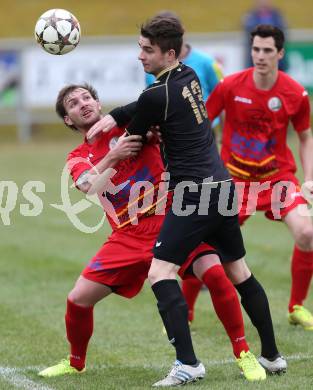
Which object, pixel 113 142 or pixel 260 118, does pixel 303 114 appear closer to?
pixel 260 118

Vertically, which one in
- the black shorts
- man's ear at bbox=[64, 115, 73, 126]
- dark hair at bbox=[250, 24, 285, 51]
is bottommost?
the black shorts

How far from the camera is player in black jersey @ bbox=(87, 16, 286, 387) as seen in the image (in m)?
5.31

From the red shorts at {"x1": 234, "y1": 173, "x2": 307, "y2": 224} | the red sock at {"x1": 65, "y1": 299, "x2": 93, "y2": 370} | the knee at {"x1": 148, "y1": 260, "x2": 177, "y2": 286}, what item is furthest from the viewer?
the red shorts at {"x1": 234, "y1": 173, "x2": 307, "y2": 224}

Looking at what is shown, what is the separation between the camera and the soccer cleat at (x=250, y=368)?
5.51 metres

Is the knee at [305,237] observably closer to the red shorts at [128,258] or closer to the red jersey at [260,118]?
the red jersey at [260,118]

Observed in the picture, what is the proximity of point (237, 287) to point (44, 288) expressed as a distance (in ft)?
10.6

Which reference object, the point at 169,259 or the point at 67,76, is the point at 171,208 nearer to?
the point at 169,259

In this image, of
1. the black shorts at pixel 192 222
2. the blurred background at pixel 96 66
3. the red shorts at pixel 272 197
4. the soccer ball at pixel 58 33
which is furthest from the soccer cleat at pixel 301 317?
the blurred background at pixel 96 66

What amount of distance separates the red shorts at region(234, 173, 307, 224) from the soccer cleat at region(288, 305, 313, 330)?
0.69 m

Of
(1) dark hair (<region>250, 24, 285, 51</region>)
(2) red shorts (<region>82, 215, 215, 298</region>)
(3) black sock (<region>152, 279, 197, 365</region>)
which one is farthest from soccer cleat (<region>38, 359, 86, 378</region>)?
(1) dark hair (<region>250, 24, 285, 51</region>)

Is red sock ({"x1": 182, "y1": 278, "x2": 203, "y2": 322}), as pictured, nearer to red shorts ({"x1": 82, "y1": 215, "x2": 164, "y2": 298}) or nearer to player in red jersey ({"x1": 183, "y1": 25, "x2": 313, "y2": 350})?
player in red jersey ({"x1": 183, "y1": 25, "x2": 313, "y2": 350})

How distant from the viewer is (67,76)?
18375 millimetres

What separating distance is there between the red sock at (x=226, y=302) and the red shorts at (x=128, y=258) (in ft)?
0.47

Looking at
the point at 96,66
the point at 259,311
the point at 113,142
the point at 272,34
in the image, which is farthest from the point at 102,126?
the point at 96,66
